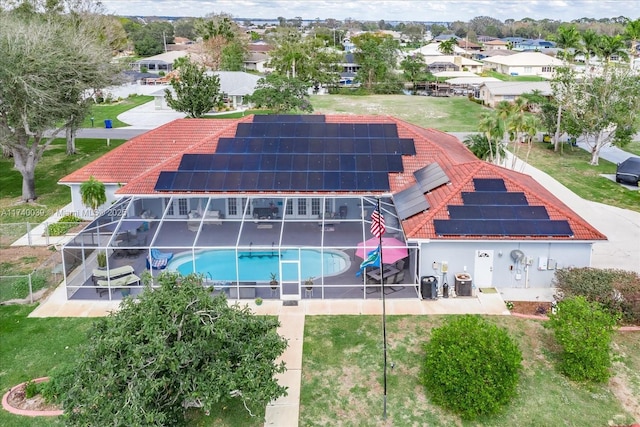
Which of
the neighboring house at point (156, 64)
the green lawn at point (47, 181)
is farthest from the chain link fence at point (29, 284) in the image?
the neighboring house at point (156, 64)

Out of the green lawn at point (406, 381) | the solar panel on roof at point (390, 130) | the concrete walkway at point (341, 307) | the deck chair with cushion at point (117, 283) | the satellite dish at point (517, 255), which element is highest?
the solar panel on roof at point (390, 130)

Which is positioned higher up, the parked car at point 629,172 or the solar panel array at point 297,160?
the solar panel array at point 297,160

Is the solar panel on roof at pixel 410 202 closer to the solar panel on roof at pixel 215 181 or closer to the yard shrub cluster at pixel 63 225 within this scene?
the solar panel on roof at pixel 215 181

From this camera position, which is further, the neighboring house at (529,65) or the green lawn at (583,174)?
the neighboring house at (529,65)

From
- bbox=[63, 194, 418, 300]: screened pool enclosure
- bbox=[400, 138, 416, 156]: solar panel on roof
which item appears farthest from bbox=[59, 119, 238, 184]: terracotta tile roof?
bbox=[400, 138, 416, 156]: solar panel on roof

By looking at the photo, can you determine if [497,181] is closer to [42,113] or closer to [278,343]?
[278,343]

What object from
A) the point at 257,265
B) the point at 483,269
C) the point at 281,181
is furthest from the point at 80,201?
the point at 483,269

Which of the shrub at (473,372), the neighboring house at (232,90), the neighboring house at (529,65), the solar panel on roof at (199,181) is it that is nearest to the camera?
the shrub at (473,372)
